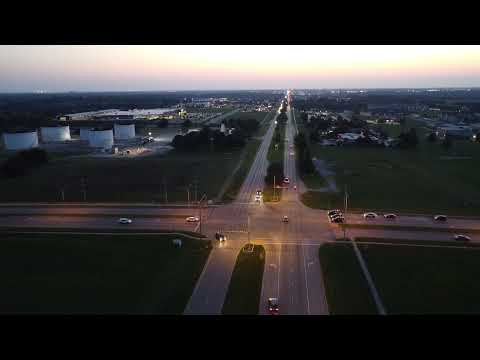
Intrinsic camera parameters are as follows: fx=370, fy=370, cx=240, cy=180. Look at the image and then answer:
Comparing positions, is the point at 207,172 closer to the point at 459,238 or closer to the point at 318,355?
the point at 459,238

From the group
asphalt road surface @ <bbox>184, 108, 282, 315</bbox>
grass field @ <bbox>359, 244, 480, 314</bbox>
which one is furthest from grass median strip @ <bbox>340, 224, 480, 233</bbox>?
asphalt road surface @ <bbox>184, 108, 282, 315</bbox>

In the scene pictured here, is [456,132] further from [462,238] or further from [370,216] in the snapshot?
[462,238]

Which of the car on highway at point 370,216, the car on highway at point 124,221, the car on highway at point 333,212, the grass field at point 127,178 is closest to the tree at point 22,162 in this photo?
→ the grass field at point 127,178

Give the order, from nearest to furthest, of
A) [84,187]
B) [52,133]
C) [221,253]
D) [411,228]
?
[221,253], [411,228], [84,187], [52,133]

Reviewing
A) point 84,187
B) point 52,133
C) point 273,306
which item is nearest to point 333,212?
point 273,306

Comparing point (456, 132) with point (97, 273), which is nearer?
point (97, 273)
